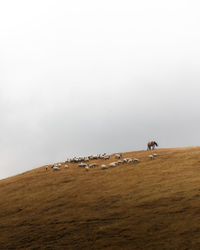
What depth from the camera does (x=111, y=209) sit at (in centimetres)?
1789

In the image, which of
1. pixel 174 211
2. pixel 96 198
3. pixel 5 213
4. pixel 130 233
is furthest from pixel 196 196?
pixel 5 213

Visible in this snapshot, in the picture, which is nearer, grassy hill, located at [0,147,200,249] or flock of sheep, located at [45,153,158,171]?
grassy hill, located at [0,147,200,249]

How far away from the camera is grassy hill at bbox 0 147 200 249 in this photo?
1415 cm

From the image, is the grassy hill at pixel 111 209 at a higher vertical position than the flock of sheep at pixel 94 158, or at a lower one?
lower

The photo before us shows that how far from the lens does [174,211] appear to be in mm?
15812

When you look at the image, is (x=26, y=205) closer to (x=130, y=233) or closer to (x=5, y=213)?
(x=5, y=213)

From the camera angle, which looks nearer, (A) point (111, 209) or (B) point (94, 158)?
(A) point (111, 209)

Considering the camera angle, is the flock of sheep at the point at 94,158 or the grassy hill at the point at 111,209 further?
the flock of sheep at the point at 94,158

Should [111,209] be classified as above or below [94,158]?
below

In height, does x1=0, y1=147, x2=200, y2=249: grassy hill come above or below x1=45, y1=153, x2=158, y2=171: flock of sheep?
below

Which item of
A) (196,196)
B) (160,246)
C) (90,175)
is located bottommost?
(160,246)

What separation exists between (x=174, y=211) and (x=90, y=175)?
41.4 feet

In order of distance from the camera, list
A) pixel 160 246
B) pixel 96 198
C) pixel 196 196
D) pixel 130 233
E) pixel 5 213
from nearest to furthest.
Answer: pixel 160 246
pixel 130 233
pixel 196 196
pixel 96 198
pixel 5 213

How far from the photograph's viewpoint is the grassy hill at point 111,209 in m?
14.1
